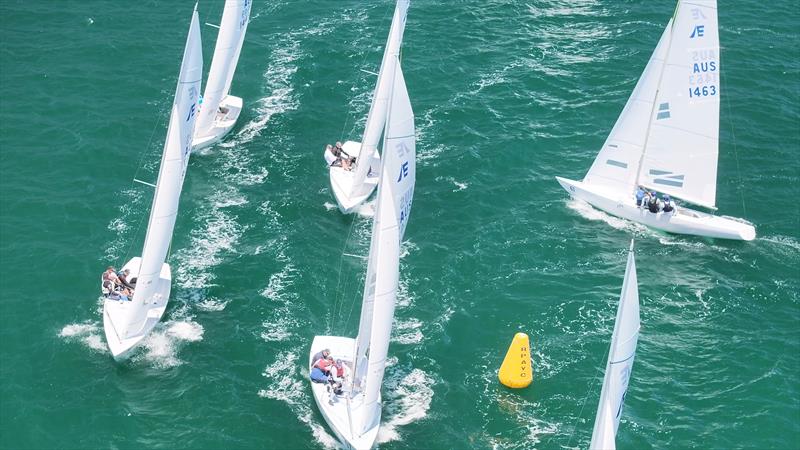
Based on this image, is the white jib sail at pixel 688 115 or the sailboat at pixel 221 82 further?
the sailboat at pixel 221 82

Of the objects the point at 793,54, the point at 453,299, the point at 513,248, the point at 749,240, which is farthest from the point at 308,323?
the point at 793,54

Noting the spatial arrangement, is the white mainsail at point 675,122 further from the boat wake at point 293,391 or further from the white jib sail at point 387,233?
the boat wake at point 293,391

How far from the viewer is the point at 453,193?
66.7 meters

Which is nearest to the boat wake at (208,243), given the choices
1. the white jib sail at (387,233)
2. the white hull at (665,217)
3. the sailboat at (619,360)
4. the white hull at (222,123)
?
the white hull at (222,123)

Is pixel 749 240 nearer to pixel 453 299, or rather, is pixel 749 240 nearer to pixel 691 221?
pixel 691 221

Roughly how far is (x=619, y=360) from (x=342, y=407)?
14169 millimetres

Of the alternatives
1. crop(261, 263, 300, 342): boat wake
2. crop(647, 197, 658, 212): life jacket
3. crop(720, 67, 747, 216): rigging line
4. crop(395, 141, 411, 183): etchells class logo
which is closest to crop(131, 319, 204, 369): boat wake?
crop(261, 263, 300, 342): boat wake

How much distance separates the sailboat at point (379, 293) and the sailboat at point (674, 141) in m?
20.7

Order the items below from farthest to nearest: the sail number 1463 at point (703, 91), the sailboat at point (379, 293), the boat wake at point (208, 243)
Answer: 1. the sail number 1463 at point (703, 91)
2. the boat wake at point (208, 243)
3. the sailboat at point (379, 293)

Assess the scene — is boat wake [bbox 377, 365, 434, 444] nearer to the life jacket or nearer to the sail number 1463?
the life jacket

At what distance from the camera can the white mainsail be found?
202 ft

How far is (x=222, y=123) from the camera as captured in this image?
7162 cm

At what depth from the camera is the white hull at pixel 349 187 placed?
213 ft

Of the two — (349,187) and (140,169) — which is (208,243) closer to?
(140,169)
